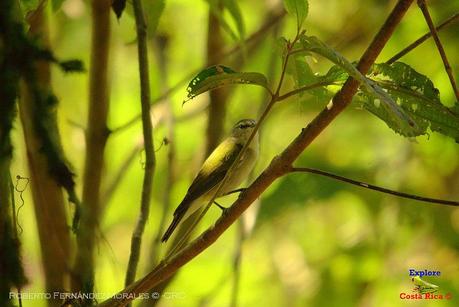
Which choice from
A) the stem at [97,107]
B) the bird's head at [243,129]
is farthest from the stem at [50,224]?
the bird's head at [243,129]

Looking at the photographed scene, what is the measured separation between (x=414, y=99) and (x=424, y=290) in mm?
1151

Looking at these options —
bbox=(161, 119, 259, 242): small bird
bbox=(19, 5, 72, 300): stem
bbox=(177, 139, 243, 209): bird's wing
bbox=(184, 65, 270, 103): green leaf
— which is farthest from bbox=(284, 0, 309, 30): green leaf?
bbox=(177, 139, 243, 209): bird's wing

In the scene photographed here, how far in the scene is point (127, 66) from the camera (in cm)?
318

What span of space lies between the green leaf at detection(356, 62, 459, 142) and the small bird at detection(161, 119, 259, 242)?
0.80 m

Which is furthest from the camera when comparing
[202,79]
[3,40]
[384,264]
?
[384,264]

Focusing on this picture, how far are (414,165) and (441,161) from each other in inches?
6.3

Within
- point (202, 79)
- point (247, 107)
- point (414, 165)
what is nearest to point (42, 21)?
point (202, 79)

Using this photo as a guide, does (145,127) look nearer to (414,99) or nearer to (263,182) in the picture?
(263,182)

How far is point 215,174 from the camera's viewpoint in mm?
2133

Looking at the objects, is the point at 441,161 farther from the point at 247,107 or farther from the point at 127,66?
the point at 127,66

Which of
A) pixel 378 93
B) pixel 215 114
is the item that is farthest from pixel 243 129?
pixel 378 93

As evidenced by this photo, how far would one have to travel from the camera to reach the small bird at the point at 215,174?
2.03 m

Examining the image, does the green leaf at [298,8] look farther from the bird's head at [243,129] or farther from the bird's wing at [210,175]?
the bird's head at [243,129]

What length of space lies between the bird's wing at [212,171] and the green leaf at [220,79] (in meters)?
0.87
